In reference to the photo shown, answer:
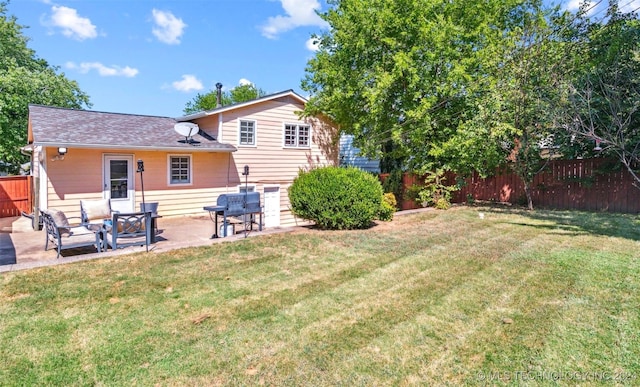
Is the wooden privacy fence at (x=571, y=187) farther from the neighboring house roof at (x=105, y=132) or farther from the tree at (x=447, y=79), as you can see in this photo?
the neighboring house roof at (x=105, y=132)

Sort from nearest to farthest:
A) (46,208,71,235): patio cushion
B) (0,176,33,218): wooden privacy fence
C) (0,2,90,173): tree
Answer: (46,208,71,235): patio cushion < (0,176,33,218): wooden privacy fence < (0,2,90,173): tree

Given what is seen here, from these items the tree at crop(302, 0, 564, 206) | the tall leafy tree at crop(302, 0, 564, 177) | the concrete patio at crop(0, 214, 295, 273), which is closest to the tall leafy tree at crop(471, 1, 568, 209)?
the tree at crop(302, 0, 564, 206)

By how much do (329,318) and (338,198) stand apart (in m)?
4.76

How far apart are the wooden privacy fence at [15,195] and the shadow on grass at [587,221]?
50.3 feet

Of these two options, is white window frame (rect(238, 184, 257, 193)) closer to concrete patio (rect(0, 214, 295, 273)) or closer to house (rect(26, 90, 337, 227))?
house (rect(26, 90, 337, 227))

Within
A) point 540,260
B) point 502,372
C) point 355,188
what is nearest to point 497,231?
point 540,260

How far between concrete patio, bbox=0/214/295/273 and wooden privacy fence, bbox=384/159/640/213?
25.4 ft

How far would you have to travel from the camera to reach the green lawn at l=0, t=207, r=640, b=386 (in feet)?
9.04

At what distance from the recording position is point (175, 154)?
1165 centimetres

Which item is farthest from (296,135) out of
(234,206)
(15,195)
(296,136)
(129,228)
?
(15,195)

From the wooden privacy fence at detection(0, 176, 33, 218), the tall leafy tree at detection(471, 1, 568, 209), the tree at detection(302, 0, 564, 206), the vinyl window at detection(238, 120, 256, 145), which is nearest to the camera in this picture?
the tall leafy tree at detection(471, 1, 568, 209)

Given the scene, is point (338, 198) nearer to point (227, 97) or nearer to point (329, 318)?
point (329, 318)

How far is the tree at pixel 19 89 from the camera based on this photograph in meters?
16.3

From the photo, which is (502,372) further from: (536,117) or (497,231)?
(536,117)
